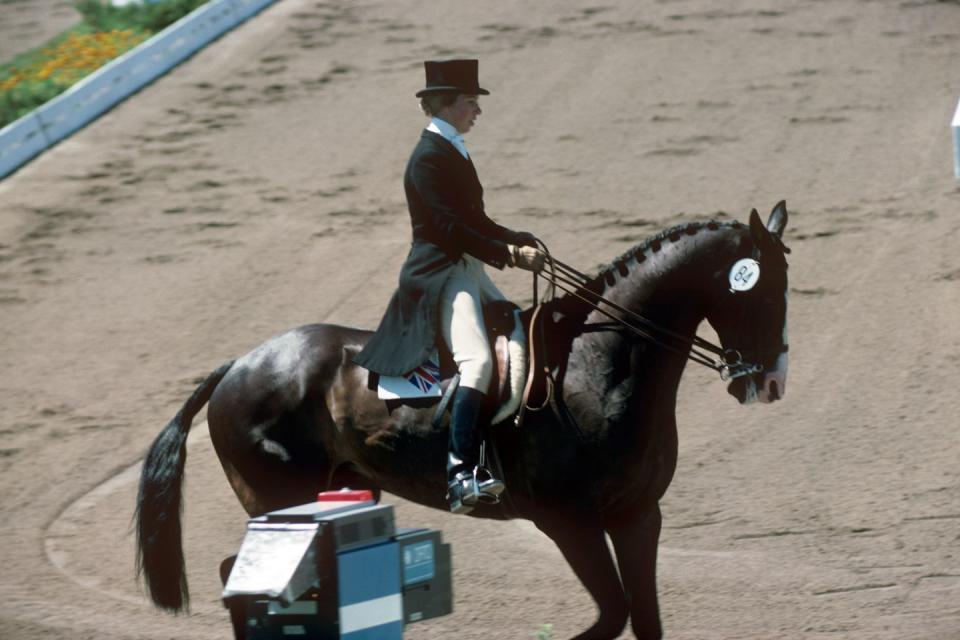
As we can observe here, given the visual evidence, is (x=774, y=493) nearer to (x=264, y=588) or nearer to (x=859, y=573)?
(x=859, y=573)

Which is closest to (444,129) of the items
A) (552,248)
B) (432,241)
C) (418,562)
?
(432,241)

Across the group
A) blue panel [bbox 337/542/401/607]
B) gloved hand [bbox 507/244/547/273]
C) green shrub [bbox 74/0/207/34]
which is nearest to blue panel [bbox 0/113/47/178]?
green shrub [bbox 74/0/207/34]

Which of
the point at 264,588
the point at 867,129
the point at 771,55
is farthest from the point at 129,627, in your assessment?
the point at 771,55

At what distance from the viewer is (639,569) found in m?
6.70

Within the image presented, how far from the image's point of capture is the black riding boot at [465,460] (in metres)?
6.59

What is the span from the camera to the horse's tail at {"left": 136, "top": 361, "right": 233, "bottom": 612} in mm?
7551

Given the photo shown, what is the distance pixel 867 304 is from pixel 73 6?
17716mm

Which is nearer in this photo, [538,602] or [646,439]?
[646,439]

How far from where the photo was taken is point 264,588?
590 cm

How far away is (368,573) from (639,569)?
4.29ft

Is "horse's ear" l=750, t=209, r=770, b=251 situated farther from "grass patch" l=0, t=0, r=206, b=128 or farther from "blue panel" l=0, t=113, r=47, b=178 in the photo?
"grass patch" l=0, t=0, r=206, b=128

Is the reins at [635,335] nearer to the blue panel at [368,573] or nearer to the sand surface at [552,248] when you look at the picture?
the blue panel at [368,573]

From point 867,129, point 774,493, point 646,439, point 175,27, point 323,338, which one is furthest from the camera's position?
point 175,27

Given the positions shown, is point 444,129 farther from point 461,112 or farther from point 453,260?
point 453,260
